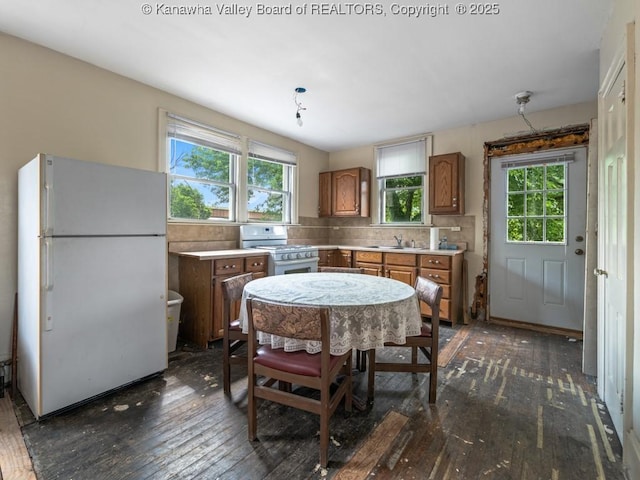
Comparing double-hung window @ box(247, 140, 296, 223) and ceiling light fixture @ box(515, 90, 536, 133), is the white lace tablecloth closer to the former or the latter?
double-hung window @ box(247, 140, 296, 223)

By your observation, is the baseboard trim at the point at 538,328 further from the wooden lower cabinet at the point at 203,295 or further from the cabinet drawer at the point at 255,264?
the wooden lower cabinet at the point at 203,295

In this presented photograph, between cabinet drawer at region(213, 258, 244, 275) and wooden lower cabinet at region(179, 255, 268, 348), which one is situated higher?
cabinet drawer at region(213, 258, 244, 275)

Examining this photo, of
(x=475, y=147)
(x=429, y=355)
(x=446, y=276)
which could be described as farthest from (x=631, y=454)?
(x=475, y=147)

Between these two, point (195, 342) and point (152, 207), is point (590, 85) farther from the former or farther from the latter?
point (195, 342)

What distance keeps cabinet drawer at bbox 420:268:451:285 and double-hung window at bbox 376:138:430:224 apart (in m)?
0.94

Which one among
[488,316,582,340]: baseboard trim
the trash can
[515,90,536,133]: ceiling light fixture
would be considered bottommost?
[488,316,582,340]: baseboard trim

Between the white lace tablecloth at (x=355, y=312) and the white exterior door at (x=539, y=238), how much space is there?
8.30ft

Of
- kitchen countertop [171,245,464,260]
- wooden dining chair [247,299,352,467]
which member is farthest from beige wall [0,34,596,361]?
wooden dining chair [247,299,352,467]

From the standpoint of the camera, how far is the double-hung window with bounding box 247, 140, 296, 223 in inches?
165

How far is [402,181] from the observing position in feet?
15.6

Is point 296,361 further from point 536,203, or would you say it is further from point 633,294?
point 536,203

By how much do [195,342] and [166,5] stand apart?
2.77m

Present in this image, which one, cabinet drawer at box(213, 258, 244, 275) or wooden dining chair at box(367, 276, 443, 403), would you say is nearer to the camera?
wooden dining chair at box(367, 276, 443, 403)

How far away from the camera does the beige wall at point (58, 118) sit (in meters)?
2.24
